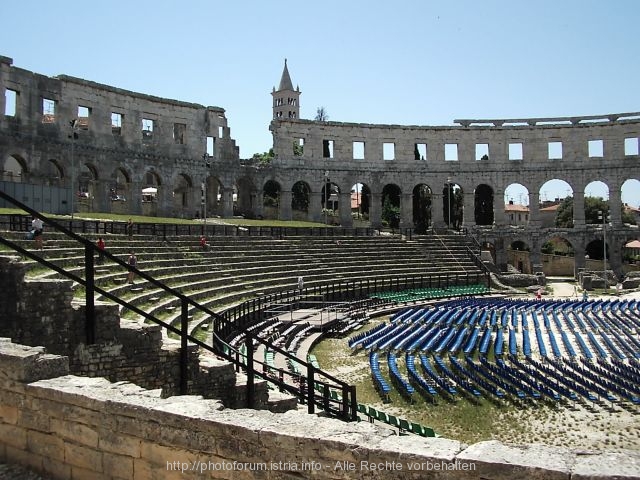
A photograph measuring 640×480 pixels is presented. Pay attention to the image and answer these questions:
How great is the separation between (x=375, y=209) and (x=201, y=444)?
141 feet

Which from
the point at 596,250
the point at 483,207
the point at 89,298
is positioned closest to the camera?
the point at 89,298

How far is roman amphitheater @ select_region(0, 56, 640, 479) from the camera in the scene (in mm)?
4812

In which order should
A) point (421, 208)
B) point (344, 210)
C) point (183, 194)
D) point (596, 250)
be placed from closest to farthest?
point (183, 194)
point (344, 210)
point (596, 250)
point (421, 208)

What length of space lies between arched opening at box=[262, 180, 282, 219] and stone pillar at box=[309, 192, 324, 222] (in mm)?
3713

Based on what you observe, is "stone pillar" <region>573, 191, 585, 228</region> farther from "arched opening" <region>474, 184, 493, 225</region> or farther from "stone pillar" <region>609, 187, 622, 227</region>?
"arched opening" <region>474, 184, 493, 225</region>

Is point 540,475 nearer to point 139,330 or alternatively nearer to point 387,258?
point 139,330

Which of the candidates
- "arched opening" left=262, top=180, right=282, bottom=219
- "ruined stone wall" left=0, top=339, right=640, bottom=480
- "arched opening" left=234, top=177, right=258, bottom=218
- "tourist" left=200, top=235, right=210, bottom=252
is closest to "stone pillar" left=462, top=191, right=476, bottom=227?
"arched opening" left=262, top=180, right=282, bottom=219

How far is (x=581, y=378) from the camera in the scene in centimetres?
1505

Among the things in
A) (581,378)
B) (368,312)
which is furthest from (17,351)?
(368,312)

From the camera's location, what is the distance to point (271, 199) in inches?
2349

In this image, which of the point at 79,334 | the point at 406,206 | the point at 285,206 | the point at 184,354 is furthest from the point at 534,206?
the point at 79,334

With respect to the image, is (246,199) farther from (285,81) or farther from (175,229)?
(285,81)

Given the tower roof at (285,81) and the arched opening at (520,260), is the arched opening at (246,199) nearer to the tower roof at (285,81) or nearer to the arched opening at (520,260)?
the arched opening at (520,260)

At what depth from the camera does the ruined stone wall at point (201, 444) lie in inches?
151
